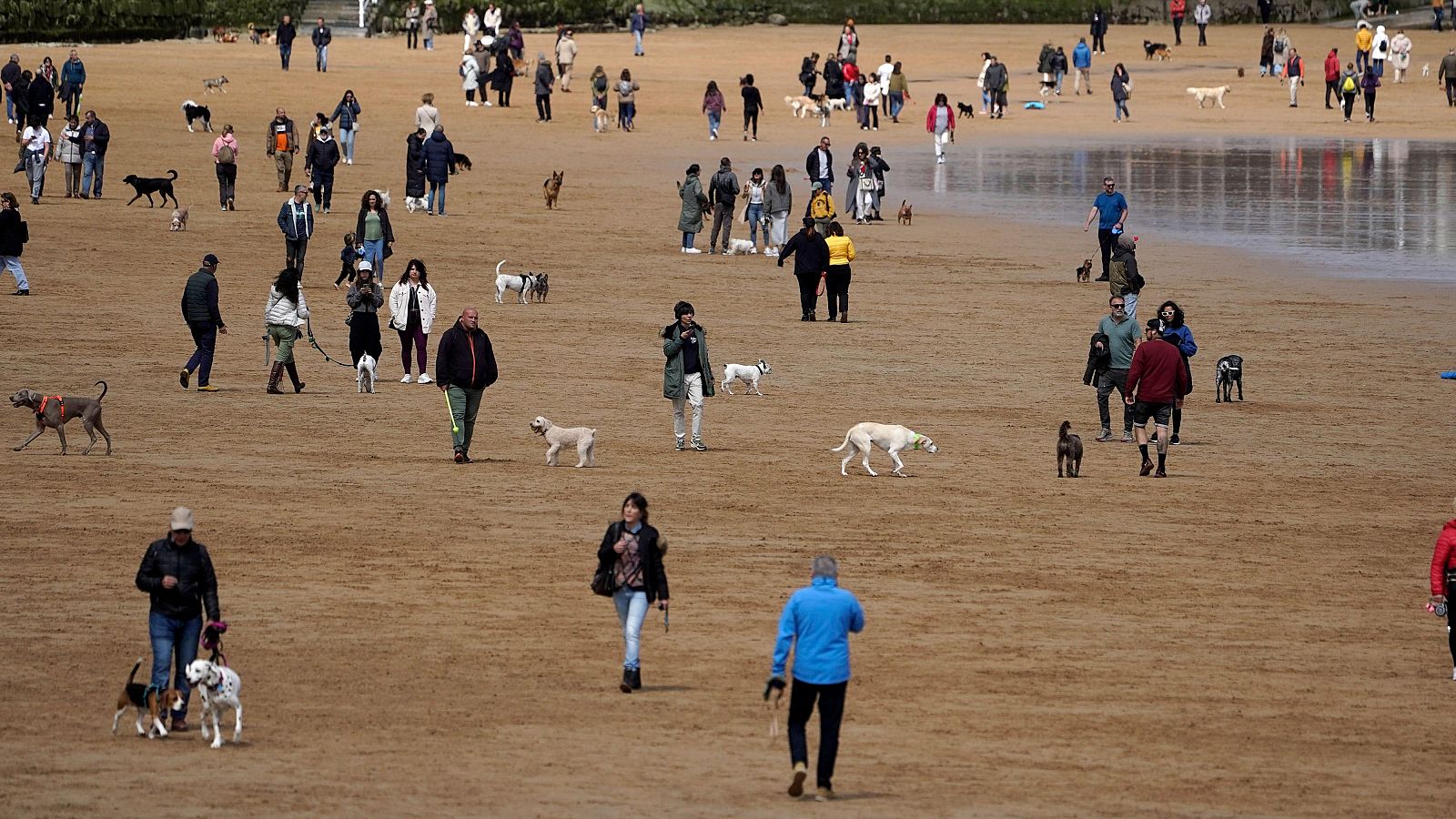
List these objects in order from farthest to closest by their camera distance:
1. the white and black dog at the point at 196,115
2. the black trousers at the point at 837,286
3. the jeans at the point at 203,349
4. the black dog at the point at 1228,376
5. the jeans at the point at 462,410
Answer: the white and black dog at the point at 196,115, the black trousers at the point at 837,286, the black dog at the point at 1228,376, the jeans at the point at 203,349, the jeans at the point at 462,410

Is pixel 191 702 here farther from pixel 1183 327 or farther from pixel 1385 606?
pixel 1183 327

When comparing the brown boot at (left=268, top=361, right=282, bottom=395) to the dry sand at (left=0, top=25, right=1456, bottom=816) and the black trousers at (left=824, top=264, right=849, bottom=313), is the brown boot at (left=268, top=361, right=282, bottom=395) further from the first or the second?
the black trousers at (left=824, top=264, right=849, bottom=313)

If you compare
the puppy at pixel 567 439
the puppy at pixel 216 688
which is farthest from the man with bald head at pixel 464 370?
the puppy at pixel 216 688

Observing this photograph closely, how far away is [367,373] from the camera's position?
1011 inches

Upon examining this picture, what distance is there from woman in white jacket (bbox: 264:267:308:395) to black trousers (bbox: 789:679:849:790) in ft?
44.8

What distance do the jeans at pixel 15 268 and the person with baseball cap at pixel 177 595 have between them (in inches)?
789

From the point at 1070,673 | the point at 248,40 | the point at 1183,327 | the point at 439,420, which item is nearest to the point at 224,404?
the point at 439,420

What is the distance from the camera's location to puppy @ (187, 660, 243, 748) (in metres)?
12.7

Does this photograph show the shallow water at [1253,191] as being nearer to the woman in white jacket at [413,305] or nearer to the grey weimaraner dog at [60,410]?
the woman in white jacket at [413,305]

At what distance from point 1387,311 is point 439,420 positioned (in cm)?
1621

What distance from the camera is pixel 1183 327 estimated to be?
22969 millimetres

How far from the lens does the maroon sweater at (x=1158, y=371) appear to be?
70.5ft

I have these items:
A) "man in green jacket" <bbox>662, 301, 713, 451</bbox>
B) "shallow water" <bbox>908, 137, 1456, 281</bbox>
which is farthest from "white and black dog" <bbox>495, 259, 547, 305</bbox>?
"shallow water" <bbox>908, 137, 1456, 281</bbox>

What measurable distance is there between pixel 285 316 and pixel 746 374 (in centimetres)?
557
